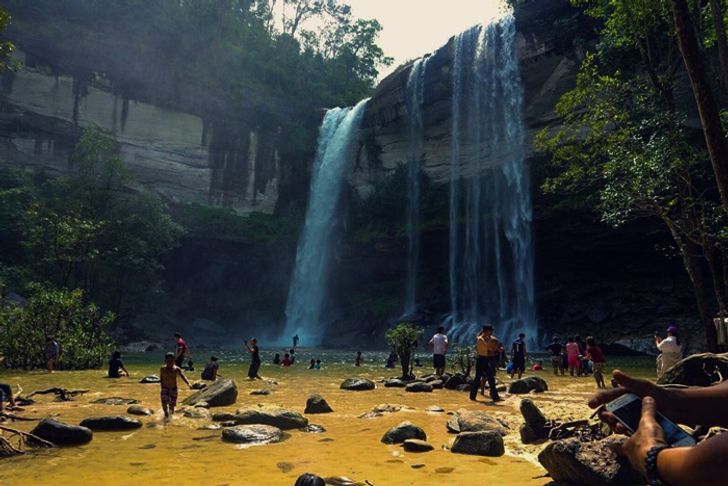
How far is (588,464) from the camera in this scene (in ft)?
14.3

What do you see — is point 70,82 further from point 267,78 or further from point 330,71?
point 330,71

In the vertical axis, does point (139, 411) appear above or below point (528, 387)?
below

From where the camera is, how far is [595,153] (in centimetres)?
1653

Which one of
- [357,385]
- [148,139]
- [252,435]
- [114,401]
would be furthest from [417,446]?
[148,139]

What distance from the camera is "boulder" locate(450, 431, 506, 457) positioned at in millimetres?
5953

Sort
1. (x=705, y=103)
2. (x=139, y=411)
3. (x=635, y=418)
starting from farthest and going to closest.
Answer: (x=139, y=411) < (x=705, y=103) < (x=635, y=418)

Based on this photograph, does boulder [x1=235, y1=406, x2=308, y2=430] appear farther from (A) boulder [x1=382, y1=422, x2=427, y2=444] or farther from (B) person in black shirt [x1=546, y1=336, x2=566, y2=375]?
(B) person in black shirt [x1=546, y1=336, x2=566, y2=375]

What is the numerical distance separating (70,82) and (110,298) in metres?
19.2

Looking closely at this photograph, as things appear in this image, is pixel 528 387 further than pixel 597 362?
No

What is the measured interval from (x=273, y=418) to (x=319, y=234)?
1509 inches

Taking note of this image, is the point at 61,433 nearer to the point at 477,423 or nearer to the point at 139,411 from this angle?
the point at 139,411

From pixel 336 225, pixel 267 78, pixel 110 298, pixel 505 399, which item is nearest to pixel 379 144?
pixel 336 225

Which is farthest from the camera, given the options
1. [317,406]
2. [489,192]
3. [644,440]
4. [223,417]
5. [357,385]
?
[489,192]

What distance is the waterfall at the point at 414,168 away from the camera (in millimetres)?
40312
